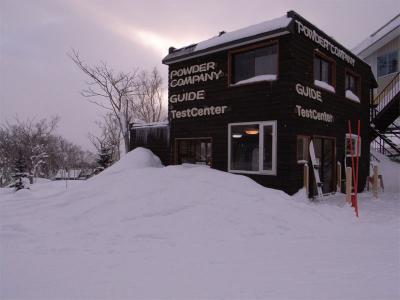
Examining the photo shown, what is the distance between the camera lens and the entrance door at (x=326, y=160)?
10.9m

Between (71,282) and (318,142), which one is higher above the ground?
(318,142)

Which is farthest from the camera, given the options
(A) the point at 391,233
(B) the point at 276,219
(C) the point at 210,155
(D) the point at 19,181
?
(D) the point at 19,181

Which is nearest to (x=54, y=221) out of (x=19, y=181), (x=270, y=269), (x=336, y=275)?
(x=270, y=269)

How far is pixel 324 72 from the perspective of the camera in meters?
11.5

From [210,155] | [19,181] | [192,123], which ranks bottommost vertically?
[19,181]

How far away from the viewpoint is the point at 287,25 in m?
9.04

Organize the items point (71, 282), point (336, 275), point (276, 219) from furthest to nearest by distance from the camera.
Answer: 1. point (276, 219)
2. point (336, 275)
3. point (71, 282)

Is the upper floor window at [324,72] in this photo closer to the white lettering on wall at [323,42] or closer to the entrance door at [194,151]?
the white lettering on wall at [323,42]

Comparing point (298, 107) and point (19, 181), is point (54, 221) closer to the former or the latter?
point (298, 107)

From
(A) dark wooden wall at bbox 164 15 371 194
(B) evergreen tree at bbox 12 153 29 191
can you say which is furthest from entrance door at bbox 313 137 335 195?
(B) evergreen tree at bbox 12 153 29 191

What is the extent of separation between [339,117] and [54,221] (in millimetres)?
10991

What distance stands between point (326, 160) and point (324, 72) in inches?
136

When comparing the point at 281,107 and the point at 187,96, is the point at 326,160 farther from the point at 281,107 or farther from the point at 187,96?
the point at 187,96

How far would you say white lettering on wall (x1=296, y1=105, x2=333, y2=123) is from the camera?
958 cm
